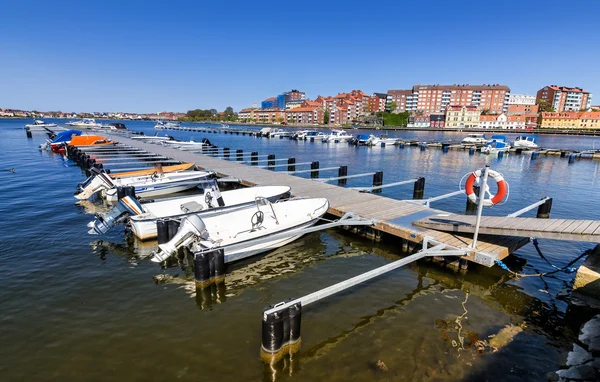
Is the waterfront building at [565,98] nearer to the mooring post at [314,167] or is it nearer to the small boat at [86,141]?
the mooring post at [314,167]

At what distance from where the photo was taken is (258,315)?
6.94 metres

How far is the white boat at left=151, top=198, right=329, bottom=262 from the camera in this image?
8438 mm

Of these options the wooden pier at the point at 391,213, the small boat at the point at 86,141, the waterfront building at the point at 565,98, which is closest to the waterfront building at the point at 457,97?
the waterfront building at the point at 565,98

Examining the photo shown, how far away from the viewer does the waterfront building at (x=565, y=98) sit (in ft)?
497

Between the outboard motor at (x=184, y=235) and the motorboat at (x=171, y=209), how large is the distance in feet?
3.32

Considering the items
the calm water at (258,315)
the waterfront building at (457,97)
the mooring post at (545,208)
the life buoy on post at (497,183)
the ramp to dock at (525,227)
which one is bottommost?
the calm water at (258,315)

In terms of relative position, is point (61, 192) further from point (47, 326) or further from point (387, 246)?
point (387, 246)

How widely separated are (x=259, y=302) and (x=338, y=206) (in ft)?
19.8

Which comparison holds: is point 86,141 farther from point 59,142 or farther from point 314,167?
point 314,167

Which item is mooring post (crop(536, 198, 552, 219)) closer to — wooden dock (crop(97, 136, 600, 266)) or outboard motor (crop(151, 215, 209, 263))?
wooden dock (crop(97, 136, 600, 266))

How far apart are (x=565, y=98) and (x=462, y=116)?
2751 inches

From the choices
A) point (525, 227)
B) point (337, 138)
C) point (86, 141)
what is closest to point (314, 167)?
point (525, 227)

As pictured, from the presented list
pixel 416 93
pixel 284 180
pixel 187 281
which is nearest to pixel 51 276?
pixel 187 281

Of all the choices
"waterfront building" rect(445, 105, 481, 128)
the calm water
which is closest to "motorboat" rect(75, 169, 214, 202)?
the calm water
